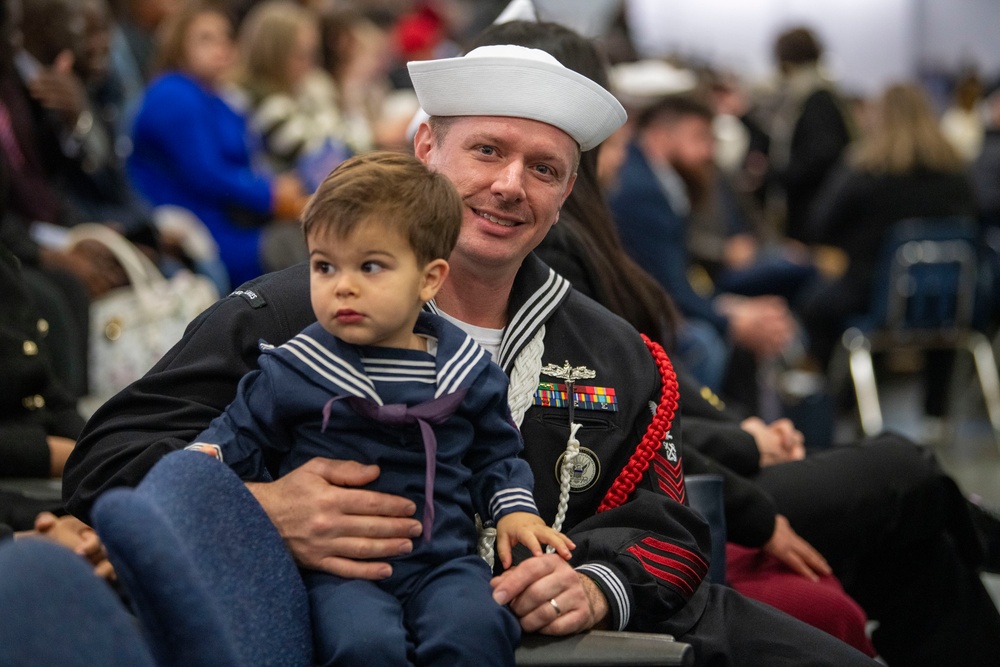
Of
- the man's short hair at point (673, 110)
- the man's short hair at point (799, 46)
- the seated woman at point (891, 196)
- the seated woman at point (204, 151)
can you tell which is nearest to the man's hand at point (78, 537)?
the seated woman at point (204, 151)

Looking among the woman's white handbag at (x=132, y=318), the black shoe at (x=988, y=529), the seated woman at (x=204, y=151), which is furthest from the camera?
the seated woman at (x=204, y=151)

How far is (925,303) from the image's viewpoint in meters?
6.62

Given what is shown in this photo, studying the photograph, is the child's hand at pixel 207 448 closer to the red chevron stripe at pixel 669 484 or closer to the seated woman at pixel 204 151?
the red chevron stripe at pixel 669 484

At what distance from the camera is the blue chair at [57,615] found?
4.31ft

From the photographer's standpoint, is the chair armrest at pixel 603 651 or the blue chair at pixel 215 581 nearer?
the blue chair at pixel 215 581

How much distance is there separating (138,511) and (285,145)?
4692 millimetres

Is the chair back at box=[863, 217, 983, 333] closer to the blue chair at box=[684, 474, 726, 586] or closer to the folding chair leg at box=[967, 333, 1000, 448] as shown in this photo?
the folding chair leg at box=[967, 333, 1000, 448]

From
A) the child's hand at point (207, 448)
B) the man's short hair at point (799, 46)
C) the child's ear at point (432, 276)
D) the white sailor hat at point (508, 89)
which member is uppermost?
the man's short hair at point (799, 46)

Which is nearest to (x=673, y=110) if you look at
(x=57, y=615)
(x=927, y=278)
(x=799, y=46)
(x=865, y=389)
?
(x=927, y=278)

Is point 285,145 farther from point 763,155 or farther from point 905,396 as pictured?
point 763,155

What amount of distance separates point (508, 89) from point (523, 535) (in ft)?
2.70

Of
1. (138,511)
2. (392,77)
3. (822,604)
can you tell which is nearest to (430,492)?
(138,511)

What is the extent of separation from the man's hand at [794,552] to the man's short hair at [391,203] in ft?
4.32

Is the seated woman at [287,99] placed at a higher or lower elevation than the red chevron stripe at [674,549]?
higher
